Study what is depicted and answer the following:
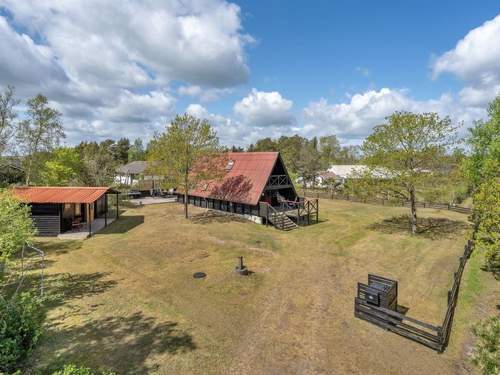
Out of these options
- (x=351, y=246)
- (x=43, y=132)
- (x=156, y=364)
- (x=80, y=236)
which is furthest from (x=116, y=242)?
(x=43, y=132)

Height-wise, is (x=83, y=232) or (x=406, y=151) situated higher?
(x=406, y=151)

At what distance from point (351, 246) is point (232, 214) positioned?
40.8 ft

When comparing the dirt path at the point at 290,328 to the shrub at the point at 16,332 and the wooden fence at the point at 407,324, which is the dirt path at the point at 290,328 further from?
the shrub at the point at 16,332

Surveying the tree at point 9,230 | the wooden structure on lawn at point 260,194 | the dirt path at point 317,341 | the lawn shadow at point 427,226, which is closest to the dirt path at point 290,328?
the dirt path at point 317,341

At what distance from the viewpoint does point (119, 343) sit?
841cm

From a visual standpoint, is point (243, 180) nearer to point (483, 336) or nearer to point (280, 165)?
Result: point (280, 165)

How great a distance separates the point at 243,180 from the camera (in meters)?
26.7

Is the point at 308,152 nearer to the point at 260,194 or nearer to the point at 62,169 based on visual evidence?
the point at 260,194

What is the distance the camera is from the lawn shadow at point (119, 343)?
7.58 metres

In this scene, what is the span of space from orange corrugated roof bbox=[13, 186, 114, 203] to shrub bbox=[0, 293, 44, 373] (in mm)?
12643

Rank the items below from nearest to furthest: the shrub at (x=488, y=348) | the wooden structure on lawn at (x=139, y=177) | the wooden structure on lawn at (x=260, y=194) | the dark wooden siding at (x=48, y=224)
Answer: the shrub at (x=488, y=348) < the dark wooden siding at (x=48, y=224) < the wooden structure on lawn at (x=260, y=194) < the wooden structure on lawn at (x=139, y=177)

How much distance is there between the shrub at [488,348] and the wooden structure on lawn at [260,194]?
1654 cm

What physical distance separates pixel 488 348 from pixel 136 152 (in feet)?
315

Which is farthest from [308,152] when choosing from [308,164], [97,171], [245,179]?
[97,171]
